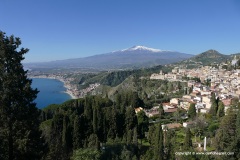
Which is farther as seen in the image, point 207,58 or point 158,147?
point 207,58

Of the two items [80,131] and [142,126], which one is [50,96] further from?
[80,131]

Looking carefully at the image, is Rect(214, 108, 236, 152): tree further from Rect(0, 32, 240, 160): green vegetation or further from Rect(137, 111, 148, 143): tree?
Rect(137, 111, 148, 143): tree

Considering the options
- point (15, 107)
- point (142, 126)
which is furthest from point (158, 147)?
point (15, 107)

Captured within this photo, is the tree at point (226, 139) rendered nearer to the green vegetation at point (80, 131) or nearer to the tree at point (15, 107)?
the green vegetation at point (80, 131)

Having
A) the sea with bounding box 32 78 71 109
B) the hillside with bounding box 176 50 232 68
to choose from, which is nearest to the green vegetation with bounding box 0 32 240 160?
the sea with bounding box 32 78 71 109

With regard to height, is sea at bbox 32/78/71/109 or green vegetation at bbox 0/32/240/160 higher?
green vegetation at bbox 0/32/240/160

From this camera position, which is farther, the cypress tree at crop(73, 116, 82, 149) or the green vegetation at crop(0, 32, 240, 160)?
the cypress tree at crop(73, 116, 82, 149)

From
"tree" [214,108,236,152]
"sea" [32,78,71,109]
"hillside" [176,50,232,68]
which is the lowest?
"sea" [32,78,71,109]

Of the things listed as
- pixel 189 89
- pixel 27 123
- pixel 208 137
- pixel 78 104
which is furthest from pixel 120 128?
pixel 189 89

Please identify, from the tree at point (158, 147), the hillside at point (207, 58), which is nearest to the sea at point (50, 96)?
the tree at point (158, 147)

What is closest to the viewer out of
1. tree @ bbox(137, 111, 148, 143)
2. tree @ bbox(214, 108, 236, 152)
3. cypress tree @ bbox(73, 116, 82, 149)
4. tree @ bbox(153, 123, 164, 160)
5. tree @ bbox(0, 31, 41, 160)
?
tree @ bbox(0, 31, 41, 160)
